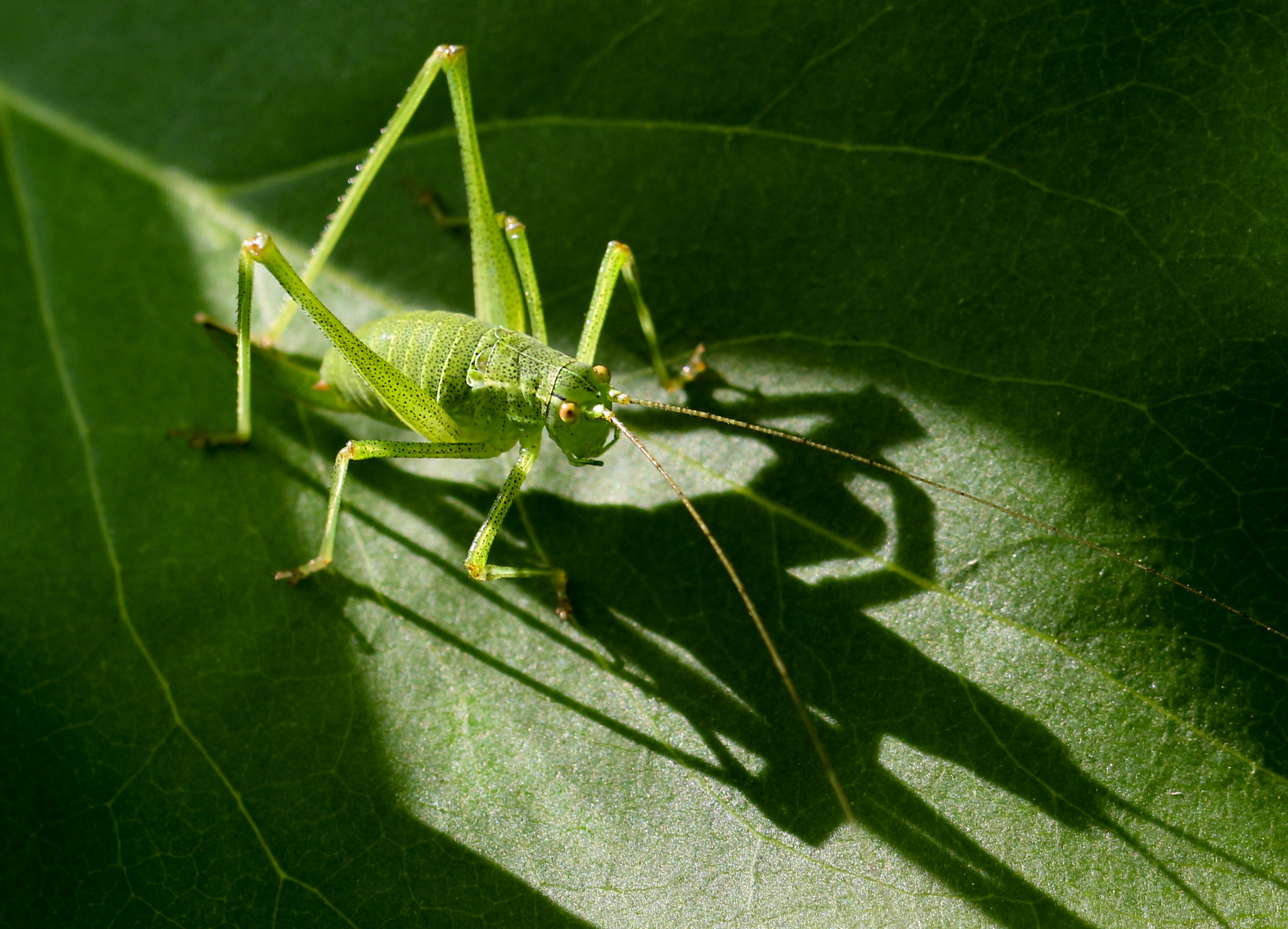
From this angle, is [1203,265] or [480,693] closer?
[1203,265]

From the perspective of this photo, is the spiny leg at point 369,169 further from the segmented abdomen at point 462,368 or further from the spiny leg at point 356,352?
the segmented abdomen at point 462,368

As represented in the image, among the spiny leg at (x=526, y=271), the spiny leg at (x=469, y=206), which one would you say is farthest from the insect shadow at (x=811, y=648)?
the spiny leg at (x=469, y=206)

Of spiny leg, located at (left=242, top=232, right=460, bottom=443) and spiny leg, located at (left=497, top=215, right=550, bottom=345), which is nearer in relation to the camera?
spiny leg, located at (left=242, top=232, right=460, bottom=443)

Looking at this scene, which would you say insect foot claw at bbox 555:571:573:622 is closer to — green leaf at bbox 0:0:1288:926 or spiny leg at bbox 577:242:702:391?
green leaf at bbox 0:0:1288:926

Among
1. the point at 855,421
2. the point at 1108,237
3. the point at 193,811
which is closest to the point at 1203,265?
the point at 1108,237

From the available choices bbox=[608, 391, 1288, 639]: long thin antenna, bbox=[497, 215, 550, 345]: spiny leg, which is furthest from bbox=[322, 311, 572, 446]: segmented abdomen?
bbox=[608, 391, 1288, 639]: long thin antenna

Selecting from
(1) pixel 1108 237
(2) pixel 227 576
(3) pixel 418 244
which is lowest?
(2) pixel 227 576

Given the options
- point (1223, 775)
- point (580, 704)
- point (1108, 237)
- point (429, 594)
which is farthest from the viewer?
point (429, 594)

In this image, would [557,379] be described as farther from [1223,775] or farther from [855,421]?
[1223,775]
